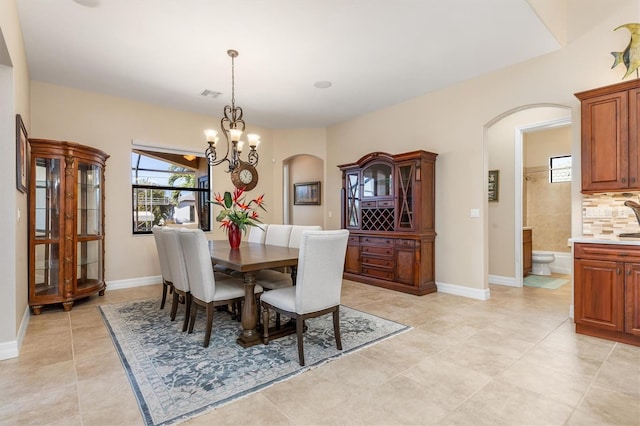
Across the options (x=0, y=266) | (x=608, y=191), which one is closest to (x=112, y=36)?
(x=0, y=266)

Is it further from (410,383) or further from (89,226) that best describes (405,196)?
(89,226)

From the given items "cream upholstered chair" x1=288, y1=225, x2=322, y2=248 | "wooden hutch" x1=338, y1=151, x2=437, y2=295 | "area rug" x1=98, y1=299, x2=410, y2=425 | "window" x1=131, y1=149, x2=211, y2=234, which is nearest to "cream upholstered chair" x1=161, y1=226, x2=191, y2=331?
"area rug" x1=98, y1=299, x2=410, y2=425

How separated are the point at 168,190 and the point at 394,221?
3.68m

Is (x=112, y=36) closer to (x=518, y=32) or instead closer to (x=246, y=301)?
(x=246, y=301)

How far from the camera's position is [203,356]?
2492 mm

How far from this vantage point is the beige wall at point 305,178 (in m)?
7.41

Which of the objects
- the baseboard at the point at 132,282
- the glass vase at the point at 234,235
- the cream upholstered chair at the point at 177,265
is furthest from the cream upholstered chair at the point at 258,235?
the baseboard at the point at 132,282

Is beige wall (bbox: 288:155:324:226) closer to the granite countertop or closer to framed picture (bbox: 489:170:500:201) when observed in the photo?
framed picture (bbox: 489:170:500:201)

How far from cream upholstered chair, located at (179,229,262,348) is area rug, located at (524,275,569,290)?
4.59m

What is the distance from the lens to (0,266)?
2.50 metres

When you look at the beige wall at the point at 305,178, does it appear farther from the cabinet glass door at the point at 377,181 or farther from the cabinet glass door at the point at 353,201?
the cabinet glass door at the point at 377,181

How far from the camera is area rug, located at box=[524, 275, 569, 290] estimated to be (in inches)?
195

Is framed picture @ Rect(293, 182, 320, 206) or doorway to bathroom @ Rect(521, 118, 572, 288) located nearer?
doorway to bathroom @ Rect(521, 118, 572, 288)

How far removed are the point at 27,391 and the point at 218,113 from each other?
4505 mm
